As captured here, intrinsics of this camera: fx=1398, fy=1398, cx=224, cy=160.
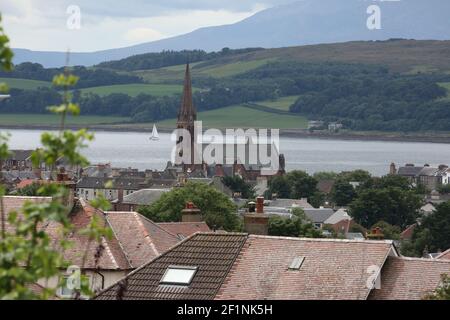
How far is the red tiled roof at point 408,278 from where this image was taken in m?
20.6

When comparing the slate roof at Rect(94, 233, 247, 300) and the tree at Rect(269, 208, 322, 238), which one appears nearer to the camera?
the slate roof at Rect(94, 233, 247, 300)

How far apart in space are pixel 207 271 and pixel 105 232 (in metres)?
13.0

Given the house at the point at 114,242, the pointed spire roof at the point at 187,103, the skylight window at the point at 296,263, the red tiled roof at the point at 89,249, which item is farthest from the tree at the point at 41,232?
the pointed spire roof at the point at 187,103

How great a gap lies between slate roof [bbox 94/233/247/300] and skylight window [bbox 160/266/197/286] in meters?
0.08

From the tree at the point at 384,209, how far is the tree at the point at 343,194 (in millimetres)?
22220

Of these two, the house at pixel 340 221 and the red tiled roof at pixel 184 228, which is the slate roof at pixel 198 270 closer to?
the red tiled roof at pixel 184 228

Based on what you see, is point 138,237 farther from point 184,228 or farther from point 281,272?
point 184,228

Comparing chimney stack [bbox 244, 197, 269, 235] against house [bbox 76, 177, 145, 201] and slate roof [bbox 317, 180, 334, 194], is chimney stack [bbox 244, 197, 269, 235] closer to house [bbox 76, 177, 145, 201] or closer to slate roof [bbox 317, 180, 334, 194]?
house [bbox 76, 177, 145, 201]

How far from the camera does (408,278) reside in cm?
2119

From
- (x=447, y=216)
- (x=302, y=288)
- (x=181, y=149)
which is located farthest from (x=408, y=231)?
(x=181, y=149)

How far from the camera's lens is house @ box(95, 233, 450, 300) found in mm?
20547

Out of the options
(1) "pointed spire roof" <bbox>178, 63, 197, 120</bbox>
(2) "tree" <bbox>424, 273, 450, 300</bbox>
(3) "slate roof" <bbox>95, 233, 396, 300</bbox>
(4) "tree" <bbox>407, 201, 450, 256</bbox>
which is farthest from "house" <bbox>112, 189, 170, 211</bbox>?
(1) "pointed spire roof" <bbox>178, 63, 197, 120</bbox>

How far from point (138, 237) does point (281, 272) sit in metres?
8.36

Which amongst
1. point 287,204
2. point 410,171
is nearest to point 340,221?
point 287,204
